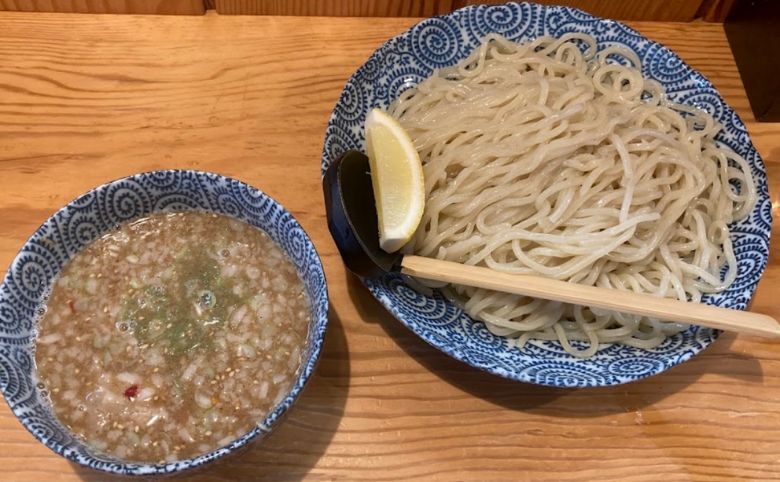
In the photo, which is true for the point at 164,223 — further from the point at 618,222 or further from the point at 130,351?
the point at 618,222

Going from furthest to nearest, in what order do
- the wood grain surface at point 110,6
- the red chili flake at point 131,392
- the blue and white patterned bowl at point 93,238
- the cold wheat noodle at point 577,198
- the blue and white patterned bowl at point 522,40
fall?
1. the wood grain surface at point 110,6
2. the cold wheat noodle at point 577,198
3. the blue and white patterned bowl at point 522,40
4. the red chili flake at point 131,392
5. the blue and white patterned bowl at point 93,238

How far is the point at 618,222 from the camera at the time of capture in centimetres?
167

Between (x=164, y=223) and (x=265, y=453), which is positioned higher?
(x=164, y=223)

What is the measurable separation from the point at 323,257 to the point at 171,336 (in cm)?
52

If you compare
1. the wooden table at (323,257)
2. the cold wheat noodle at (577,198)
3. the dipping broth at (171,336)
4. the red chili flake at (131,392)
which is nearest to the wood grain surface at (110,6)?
the wooden table at (323,257)

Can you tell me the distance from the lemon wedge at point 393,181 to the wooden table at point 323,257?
30cm

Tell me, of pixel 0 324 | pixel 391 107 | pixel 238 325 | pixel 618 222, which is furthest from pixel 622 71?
pixel 0 324

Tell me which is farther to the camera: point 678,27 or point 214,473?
point 678,27

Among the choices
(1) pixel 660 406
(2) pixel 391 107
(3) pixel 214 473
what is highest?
(2) pixel 391 107

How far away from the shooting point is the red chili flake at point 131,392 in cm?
131

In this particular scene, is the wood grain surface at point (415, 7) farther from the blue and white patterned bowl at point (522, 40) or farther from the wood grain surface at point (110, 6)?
the blue and white patterned bowl at point (522, 40)

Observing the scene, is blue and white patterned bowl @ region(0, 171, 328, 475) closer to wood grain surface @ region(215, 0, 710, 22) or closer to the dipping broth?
the dipping broth

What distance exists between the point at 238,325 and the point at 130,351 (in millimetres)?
224

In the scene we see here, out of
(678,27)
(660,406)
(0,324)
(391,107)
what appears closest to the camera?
(0,324)
